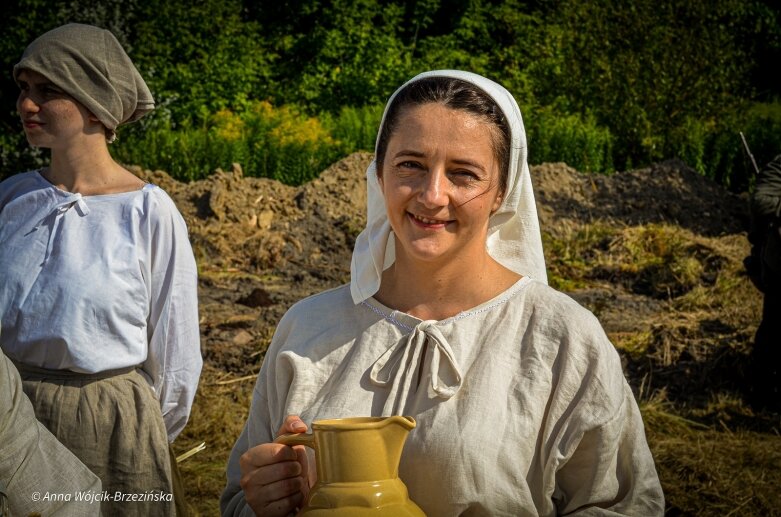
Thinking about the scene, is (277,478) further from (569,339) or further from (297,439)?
(569,339)

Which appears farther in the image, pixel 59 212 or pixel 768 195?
pixel 768 195

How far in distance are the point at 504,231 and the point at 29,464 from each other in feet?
3.89

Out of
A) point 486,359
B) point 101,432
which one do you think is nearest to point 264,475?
point 486,359

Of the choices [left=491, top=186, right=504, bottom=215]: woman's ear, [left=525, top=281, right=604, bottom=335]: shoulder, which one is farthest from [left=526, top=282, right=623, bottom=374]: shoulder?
[left=491, top=186, right=504, bottom=215]: woman's ear

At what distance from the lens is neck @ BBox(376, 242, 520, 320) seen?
224 centimetres

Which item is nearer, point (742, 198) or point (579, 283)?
point (579, 283)

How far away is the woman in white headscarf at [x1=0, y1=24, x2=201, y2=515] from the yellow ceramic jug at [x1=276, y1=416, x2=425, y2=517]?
1.47 metres

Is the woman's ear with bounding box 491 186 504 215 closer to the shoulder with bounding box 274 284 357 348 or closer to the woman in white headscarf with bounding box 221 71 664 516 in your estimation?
the woman in white headscarf with bounding box 221 71 664 516

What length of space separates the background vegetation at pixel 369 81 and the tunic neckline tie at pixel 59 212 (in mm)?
11262

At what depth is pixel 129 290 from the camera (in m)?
3.06

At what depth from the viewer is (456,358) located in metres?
2.14

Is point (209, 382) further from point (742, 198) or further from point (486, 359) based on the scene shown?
point (742, 198)

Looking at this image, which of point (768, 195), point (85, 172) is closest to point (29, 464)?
point (85, 172)

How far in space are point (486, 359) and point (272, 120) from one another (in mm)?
14581
